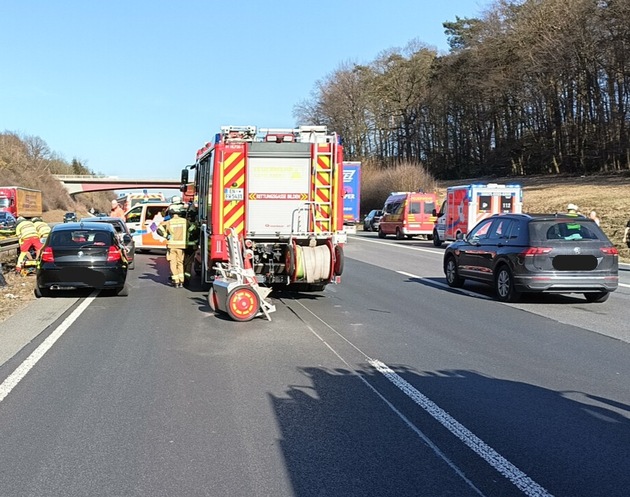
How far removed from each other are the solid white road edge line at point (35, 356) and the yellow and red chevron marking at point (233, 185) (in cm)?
282

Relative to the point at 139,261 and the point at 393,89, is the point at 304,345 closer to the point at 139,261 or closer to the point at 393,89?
the point at 139,261

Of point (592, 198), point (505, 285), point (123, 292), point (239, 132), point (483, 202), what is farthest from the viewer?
point (592, 198)

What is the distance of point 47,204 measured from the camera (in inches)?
3479

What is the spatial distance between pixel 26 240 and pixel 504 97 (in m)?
59.3

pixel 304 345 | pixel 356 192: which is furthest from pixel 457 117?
pixel 304 345

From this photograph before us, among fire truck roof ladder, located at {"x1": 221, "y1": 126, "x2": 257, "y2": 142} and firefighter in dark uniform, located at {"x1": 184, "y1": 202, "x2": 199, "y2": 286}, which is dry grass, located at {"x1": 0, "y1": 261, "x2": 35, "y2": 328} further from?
fire truck roof ladder, located at {"x1": 221, "y1": 126, "x2": 257, "y2": 142}

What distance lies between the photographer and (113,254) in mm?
12945

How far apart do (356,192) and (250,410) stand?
31.7m

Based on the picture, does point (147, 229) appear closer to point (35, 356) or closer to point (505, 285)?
point (505, 285)

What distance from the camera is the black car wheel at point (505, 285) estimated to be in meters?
12.3

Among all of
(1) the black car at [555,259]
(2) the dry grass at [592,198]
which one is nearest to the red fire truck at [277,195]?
(1) the black car at [555,259]

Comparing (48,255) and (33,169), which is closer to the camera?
(48,255)

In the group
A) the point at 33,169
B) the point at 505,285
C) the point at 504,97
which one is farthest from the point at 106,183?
the point at 505,285

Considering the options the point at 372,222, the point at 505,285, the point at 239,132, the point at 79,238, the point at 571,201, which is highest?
the point at 239,132
